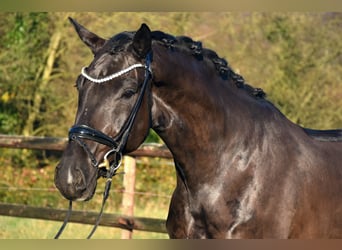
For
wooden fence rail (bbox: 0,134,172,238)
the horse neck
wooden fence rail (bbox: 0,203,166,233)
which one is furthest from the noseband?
wooden fence rail (bbox: 0,203,166,233)

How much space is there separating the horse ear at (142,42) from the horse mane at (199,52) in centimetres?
23

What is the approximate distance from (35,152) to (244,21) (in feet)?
16.5

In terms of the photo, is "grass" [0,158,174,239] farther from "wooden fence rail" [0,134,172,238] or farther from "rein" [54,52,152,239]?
"rein" [54,52,152,239]

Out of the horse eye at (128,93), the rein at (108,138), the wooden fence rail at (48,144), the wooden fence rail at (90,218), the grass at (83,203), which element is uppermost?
the horse eye at (128,93)

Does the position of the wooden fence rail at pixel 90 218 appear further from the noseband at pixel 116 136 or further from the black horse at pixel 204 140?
the noseband at pixel 116 136

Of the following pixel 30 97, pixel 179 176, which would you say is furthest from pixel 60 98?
pixel 179 176

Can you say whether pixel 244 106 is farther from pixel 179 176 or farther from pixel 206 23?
pixel 206 23

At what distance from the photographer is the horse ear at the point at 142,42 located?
3.10 metres

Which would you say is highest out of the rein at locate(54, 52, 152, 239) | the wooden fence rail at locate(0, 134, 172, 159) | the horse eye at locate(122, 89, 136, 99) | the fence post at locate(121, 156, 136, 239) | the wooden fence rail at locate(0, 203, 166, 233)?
the horse eye at locate(122, 89, 136, 99)

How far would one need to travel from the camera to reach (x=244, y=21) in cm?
1395

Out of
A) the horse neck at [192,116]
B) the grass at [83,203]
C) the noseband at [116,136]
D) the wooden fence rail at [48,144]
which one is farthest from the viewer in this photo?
the grass at [83,203]

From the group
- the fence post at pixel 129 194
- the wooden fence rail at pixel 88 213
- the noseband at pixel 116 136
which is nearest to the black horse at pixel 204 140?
the noseband at pixel 116 136

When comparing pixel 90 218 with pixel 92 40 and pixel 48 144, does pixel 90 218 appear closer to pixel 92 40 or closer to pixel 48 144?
pixel 48 144

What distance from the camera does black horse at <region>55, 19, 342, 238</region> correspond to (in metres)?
3.02
